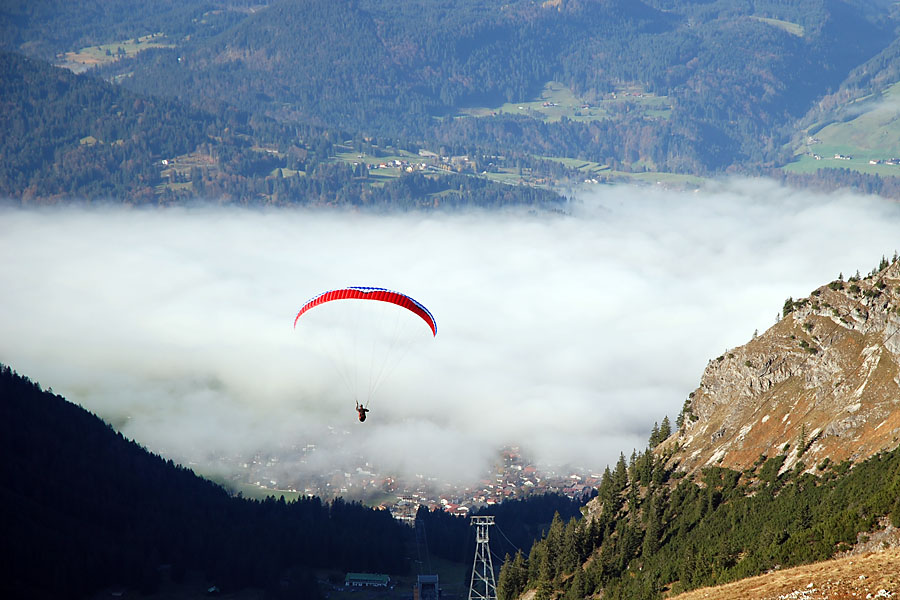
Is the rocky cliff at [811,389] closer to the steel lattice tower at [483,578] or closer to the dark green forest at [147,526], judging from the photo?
the steel lattice tower at [483,578]

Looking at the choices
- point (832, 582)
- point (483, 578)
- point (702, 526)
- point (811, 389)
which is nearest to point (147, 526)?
point (483, 578)

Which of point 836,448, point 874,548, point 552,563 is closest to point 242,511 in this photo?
point 552,563

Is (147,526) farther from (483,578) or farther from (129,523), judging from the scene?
(483,578)

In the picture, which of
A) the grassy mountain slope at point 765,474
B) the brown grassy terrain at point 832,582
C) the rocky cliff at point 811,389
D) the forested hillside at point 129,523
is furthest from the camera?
the forested hillside at point 129,523

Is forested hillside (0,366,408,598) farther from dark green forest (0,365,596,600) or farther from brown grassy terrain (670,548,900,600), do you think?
brown grassy terrain (670,548,900,600)

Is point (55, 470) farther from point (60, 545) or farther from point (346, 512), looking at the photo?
point (346, 512)

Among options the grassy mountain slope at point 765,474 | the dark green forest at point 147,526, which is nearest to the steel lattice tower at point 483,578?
the grassy mountain slope at point 765,474
